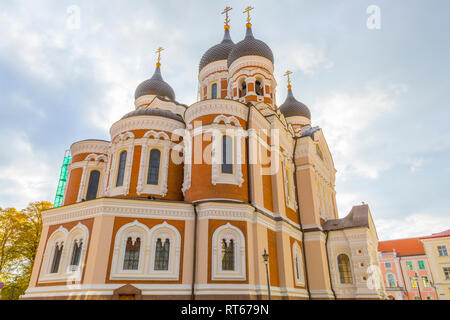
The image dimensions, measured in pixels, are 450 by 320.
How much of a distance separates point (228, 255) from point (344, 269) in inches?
376

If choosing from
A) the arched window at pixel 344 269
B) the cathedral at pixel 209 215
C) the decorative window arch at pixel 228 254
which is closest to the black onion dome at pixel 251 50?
the cathedral at pixel 209 215

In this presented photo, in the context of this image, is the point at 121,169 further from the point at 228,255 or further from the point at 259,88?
the point at 259,88

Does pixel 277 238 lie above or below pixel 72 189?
below

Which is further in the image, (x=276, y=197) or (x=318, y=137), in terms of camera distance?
(x=318, y=137)

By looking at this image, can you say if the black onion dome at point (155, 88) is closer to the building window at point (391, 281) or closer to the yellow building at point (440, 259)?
the yellow building at point (440, 259)

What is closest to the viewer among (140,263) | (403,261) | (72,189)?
(140,263)

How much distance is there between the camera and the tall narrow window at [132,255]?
476 inches

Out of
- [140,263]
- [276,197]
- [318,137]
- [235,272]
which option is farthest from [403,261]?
[140,263]

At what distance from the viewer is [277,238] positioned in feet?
50.0

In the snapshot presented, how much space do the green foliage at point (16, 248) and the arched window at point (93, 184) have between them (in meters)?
8.67

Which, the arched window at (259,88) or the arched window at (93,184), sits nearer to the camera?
the arched window at (93,184)

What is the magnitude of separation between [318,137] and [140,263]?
16.2m

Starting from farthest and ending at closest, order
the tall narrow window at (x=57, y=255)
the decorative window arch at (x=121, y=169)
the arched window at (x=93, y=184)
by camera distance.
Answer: the arched window at (x=93, y=184), the decorative window arch at (x=121, y=169), the tall narrow window at (x=57, y=255)
